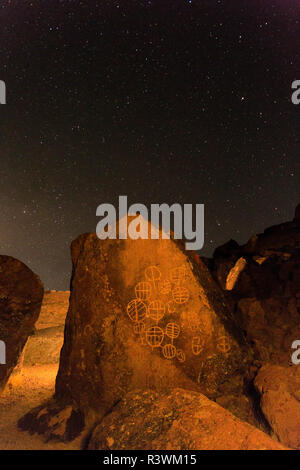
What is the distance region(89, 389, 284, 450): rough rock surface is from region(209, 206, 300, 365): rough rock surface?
187cm

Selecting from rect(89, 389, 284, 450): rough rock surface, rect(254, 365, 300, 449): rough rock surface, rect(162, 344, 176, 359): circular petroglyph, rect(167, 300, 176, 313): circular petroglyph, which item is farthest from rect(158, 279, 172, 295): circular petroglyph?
rect(254, 365, 300, 449): rough rock surface

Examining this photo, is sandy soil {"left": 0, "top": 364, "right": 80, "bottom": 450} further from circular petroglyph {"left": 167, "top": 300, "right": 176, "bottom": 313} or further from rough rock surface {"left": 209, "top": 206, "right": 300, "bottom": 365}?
rough rock surface {"left": 209, "top": 206, "right": 300, "bottom": 365}

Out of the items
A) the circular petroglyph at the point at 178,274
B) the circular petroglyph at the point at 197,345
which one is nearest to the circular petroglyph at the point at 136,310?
the circular petroglyph at the point at 178,274

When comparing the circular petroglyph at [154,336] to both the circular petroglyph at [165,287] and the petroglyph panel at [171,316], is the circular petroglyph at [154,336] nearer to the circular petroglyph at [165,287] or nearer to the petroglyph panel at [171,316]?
the petroglyph panel at [171,316]

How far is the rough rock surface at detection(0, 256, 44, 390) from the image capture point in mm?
6676

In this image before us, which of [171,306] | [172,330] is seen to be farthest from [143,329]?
[171,306]

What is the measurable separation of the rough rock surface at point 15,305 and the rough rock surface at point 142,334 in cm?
189

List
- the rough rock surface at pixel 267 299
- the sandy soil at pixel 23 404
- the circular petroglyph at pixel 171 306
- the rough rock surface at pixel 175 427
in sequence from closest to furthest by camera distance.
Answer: the rough rock surface at pixel 175 427
the sandy soil at pixel 23 404
the circular petroglyph at pixel 171 306
the rough rock surface at pixel 267 299

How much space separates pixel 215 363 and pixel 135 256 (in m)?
1.90

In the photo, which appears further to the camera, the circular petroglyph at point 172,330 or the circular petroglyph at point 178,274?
the circular petroglyph at point 178,274

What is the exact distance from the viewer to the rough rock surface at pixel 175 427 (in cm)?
335

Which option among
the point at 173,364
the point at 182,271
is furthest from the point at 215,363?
the point at 182,271
